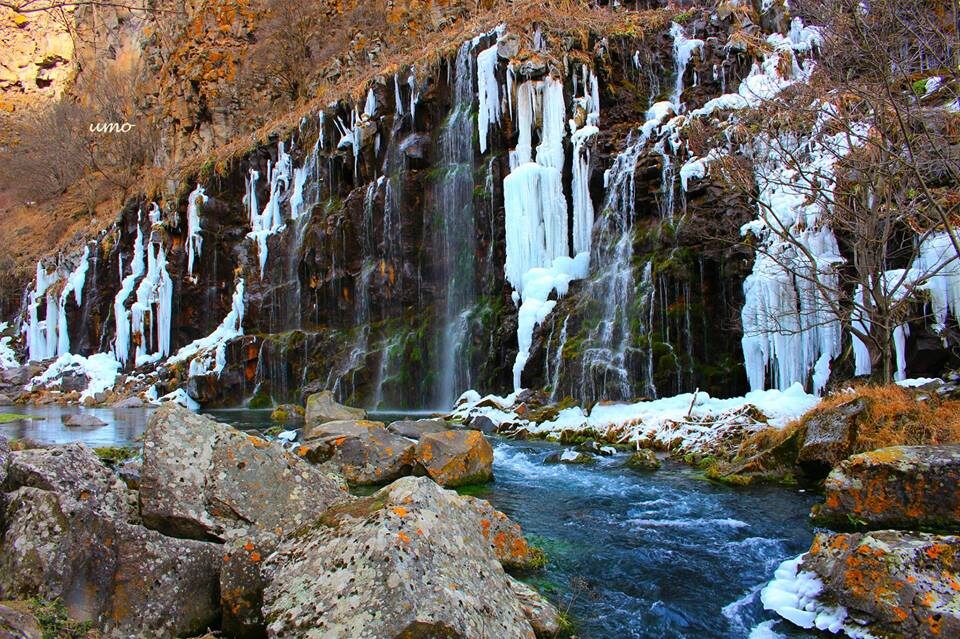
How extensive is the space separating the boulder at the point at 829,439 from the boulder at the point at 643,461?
218 cm

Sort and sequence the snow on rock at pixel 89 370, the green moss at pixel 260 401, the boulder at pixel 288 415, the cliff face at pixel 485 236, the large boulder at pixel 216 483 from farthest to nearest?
the snow on rock at pixel 89 370 < the green moss at pixel 260 401 < the boulder at pixel 288 415 < the cliff face at pixel 485 236 < the large boulder at pixel 216 483

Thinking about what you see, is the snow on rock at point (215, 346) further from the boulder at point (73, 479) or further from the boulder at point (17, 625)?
the boulder at point (17, 625)

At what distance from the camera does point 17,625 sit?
2.76 m

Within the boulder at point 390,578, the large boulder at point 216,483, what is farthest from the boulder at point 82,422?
the boulder at point 390,578

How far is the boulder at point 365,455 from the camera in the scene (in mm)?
8609

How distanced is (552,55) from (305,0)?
2312cm

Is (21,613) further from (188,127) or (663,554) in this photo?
(188,127)

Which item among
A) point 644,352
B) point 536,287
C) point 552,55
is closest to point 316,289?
point 536,287

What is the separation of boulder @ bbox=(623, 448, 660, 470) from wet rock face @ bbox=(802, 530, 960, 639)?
5.47 meters

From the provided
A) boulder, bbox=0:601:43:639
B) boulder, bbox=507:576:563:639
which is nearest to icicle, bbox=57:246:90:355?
boulder, bbox=0:601:43:639

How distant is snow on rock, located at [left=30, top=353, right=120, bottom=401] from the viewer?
29047mm

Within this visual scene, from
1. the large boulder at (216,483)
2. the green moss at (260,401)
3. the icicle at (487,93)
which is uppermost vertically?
the icicle at (487,93)

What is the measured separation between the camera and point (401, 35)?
34.8 meters

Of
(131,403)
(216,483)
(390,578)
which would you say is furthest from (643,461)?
(131,403)
